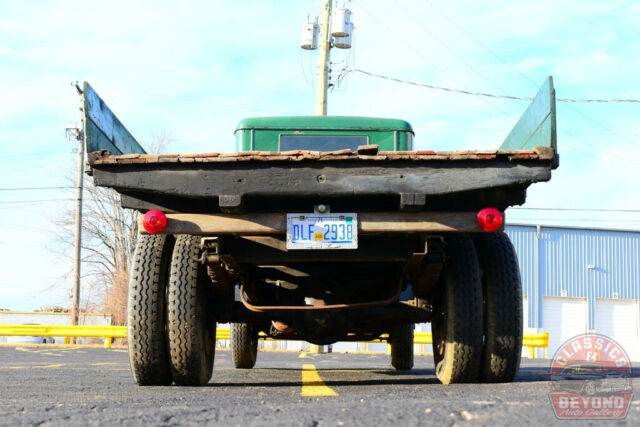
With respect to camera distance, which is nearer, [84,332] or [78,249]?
[84,332]

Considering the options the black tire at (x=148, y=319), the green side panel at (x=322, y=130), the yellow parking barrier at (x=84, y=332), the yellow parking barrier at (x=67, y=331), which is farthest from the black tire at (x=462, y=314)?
the yellow parking barrier at (x=67, y=331)

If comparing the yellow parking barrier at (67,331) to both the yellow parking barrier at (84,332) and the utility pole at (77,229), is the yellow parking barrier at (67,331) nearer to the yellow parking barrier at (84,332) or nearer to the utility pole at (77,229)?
the yellow parking barrier at (84,332)

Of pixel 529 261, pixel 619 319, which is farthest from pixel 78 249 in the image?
pixel 619 319

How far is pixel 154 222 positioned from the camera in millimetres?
4980

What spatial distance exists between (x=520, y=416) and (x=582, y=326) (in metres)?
33.1

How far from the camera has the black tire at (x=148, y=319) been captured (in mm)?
5328

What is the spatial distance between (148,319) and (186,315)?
258 mm

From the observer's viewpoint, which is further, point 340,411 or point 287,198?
point 287,198

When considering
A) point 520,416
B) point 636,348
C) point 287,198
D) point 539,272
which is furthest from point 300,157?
point 636,348

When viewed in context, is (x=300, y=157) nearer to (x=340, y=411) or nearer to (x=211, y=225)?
(x=211, y=225)

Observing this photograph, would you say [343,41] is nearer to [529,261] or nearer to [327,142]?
[529,261]

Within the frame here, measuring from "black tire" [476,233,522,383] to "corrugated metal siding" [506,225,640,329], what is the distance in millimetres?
28517

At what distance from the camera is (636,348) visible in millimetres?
33656

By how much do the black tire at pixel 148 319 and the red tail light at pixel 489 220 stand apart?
2.22 m
